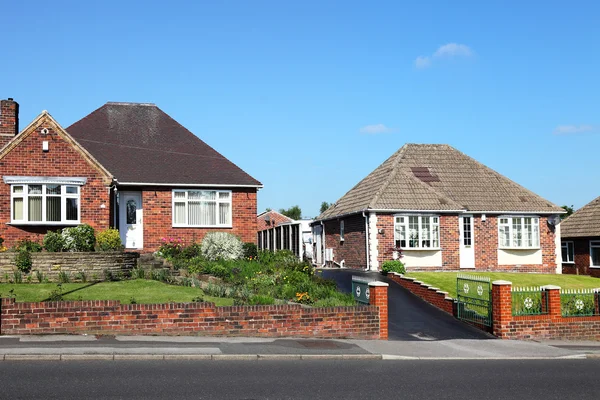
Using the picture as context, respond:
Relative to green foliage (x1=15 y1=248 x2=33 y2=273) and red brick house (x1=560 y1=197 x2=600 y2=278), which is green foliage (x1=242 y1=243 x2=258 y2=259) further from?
red brick house (x1=560 y1=197 x2=600 y2=278)

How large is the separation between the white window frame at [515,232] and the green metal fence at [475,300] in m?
13.5

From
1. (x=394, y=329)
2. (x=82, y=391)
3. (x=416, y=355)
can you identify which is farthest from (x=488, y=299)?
(x=82, y=391)

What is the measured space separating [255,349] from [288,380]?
3317mm

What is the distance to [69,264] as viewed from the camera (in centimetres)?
2244

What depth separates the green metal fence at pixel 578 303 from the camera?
20500 mm

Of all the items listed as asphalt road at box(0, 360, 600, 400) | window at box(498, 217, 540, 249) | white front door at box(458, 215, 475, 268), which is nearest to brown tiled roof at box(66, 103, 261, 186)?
white front door at box(458, 215, 475, 268)

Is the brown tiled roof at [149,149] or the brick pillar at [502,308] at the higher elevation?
the brown tiled roof at [149,149]

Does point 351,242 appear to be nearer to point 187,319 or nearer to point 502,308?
point 502,308

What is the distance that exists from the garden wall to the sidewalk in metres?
0.36

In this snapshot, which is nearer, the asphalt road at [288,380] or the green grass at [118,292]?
the asphalt road at [288,380]

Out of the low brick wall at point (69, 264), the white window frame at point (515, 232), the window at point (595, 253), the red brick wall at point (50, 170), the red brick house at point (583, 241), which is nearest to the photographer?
the low brick wall at point (69, 264)

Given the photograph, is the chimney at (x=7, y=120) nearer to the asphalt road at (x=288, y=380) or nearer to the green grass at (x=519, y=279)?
the green grass at (x=519, y=279)

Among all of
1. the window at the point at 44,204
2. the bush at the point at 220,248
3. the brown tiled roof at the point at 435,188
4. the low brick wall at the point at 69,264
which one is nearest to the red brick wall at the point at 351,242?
the brown tiled roof at the point at 435,188

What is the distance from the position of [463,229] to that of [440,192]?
222cm
